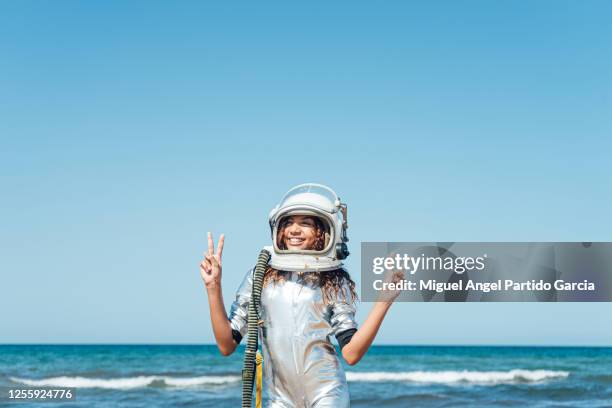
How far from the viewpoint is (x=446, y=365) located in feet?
100

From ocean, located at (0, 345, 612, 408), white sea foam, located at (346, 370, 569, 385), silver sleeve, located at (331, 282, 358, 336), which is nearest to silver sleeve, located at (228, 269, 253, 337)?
silver sleeve, located at (331, 282, 358, 336)

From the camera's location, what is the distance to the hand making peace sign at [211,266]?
3484 mm

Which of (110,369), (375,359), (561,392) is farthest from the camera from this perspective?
(375,359)

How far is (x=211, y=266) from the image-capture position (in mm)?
3494

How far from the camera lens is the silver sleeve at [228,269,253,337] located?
3619mm

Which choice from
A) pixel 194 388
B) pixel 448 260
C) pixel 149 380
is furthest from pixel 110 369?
pixel 448 260

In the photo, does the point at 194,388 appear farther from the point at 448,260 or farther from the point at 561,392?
the point at 448,260

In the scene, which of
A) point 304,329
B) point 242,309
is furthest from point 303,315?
point 242,309

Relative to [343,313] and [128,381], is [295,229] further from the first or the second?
[128,381]

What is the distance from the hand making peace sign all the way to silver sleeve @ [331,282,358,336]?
1.77ft

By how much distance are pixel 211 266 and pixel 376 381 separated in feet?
68.6

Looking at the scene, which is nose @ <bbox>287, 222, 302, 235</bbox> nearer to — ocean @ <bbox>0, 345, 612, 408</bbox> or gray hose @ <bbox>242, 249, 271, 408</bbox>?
gray hose @ <bbox>242, 249, 271, 408</bbox>

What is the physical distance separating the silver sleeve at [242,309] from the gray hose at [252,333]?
0.10 metres

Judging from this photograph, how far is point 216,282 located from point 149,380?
68.6 feet
